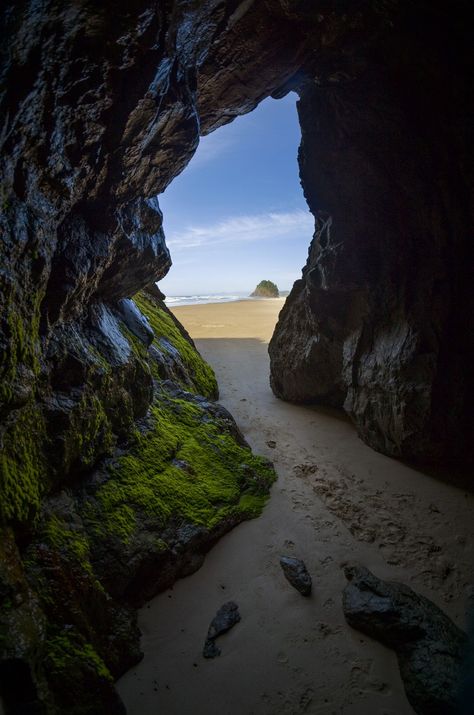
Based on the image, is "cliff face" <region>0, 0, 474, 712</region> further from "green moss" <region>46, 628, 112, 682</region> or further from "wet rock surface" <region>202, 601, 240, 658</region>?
"wet rock surface" <region>202, 601, 240, 658</region>

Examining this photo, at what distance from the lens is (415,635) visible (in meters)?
3.24

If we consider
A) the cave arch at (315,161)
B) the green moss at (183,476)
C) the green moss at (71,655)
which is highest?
the cave arch at (315,161)

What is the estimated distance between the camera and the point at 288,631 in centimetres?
350

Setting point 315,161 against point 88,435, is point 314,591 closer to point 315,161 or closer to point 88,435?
point 88,435

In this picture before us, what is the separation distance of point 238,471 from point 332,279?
4.39 metres

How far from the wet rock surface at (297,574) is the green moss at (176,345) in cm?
462

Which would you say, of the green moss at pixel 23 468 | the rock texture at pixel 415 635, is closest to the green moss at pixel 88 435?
the green moss at pixel 23 468

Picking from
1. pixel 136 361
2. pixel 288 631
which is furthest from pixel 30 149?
pixel 288 631

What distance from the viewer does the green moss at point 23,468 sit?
2859 millimetres

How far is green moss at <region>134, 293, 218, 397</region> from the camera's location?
28.8 feet

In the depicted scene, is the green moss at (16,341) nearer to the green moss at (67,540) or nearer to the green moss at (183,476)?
the green moss at (67,540)

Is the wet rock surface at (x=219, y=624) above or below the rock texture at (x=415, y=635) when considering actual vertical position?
below

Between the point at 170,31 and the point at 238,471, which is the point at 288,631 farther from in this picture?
the point at 170,31

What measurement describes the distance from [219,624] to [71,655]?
146cm
